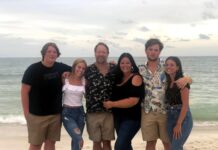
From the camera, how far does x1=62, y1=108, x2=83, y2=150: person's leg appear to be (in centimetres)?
→ 539

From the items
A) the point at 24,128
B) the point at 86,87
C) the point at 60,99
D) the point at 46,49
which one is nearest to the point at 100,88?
the point at 86,87

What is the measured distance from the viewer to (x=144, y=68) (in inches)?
213

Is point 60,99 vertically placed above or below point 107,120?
above

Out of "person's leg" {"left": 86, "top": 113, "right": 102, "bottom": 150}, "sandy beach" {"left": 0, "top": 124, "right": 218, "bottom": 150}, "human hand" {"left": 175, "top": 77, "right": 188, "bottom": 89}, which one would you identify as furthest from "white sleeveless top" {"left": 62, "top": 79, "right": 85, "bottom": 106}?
"sandy beach" {"left": 0, "top": 124, "right": 218, "bottom": 150}

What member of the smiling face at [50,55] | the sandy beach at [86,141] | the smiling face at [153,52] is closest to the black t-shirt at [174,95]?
the smiling face at [153,52]

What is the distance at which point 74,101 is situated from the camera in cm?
554

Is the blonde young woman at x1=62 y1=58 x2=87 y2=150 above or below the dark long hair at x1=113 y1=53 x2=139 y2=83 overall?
below

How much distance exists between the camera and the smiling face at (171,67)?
5.16 meters

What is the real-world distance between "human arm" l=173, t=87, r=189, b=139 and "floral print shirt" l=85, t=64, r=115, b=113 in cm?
112

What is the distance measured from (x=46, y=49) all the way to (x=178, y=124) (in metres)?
2.28

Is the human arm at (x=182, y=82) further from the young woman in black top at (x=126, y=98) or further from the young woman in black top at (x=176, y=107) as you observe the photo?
the young woman in black top at (x=126, y=98)

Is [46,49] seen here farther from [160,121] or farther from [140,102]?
[160,121]

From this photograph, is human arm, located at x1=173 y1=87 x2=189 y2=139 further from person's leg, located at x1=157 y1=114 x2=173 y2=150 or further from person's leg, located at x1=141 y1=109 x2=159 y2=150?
Answer: person's leg, located at x1=141 y1=109 x2=159 y2=150

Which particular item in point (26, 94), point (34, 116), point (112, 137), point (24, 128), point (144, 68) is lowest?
point (24, 128)
